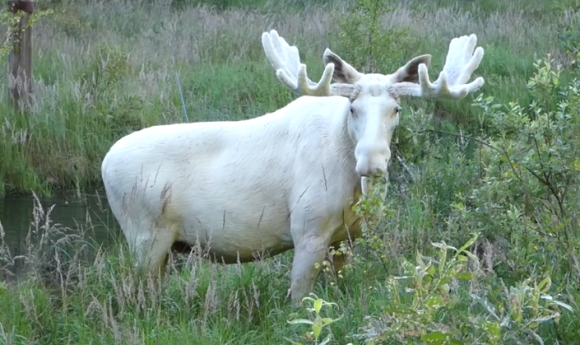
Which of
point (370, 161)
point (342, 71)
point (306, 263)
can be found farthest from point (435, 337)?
point (342, 71)

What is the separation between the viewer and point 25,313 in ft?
20.0

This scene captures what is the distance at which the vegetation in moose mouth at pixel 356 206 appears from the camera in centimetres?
498

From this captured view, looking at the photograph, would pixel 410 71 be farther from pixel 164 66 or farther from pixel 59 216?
pixel 164 66

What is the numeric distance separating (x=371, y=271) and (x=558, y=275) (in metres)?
1.18

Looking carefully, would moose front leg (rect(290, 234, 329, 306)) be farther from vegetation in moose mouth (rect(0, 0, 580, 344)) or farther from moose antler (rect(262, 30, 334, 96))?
moose antler (rect(262, 30, 334, 96))

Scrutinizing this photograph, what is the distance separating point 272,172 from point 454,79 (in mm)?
1242

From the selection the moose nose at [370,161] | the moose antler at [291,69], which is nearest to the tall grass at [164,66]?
the moose antler at [291,69]

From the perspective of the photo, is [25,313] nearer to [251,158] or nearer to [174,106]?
[251,158]

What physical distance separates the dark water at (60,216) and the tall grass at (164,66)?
28 centimetres

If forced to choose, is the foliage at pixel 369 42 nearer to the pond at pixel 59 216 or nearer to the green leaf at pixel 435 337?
the pond at pixel 59 216

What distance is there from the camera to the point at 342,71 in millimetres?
6188

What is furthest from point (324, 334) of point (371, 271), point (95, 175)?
point (95, 175)

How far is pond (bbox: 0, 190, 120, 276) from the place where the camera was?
30.9 feet

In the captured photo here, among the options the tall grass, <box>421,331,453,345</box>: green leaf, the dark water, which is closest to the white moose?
<box>421,331,453,345</box>: green leaf
